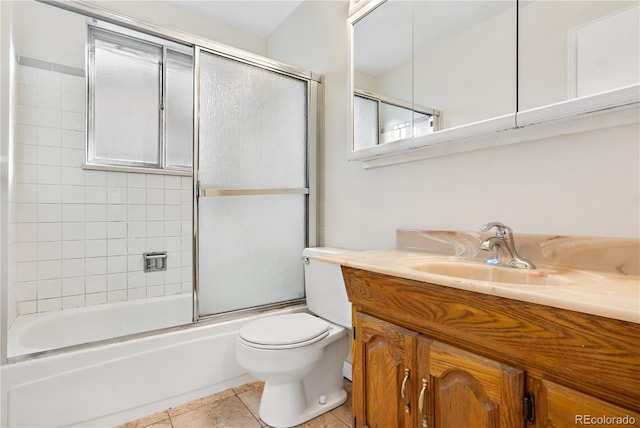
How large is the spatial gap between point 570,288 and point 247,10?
107 inches

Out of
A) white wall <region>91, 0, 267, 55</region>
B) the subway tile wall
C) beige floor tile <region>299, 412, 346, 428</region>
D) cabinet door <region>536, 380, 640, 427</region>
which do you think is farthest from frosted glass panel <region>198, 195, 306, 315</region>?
cabinet door <region>536, 380, 640, 427</region>

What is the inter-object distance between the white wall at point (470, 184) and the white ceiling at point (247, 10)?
0.75 ft

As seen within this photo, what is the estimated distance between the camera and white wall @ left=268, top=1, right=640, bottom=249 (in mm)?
952

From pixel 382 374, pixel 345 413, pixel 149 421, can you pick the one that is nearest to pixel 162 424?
pixel 149 421

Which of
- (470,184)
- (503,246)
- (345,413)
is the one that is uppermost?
(470,184)

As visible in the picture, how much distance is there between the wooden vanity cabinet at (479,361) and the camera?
23.5 inches

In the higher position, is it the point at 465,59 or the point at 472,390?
the point at 465,59

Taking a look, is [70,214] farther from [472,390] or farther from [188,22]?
[472,390]

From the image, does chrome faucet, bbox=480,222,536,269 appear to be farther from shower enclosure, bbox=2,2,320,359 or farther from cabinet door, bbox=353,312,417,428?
shower enclosure, bbox=2,2,320,359

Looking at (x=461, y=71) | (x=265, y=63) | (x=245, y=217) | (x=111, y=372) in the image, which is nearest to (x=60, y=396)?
(x=111, y=372)

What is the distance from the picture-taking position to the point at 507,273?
3.40 ft

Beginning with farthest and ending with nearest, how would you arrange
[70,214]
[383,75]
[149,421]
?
[70,214]
[383,75]
[149,421]

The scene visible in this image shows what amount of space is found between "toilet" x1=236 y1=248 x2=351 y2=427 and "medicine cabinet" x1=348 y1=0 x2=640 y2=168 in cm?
75

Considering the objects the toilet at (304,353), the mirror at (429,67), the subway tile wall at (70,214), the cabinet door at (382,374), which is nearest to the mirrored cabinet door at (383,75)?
the mirror at (429,67)
